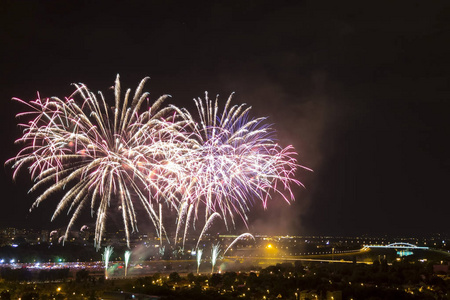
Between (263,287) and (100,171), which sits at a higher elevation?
(100,171)

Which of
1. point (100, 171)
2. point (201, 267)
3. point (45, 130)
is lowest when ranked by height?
point (201, 267)

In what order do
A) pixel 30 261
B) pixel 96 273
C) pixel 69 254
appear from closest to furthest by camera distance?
pixel 96 273 → pixel 30 261 → pixel 69 254

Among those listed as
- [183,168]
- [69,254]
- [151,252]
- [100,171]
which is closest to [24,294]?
[100,171]

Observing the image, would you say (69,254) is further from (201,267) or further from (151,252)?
(201,267)

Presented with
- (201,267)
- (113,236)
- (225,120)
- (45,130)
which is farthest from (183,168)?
(113,236)

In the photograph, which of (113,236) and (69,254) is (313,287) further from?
(113,236)

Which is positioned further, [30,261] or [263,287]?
[30,261]

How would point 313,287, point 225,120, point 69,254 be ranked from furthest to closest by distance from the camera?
point 69,254 → point 313,287 → point 225,120

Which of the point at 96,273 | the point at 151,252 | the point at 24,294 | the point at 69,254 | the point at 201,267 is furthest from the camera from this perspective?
the point at 151,252

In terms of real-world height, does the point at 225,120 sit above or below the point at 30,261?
above
